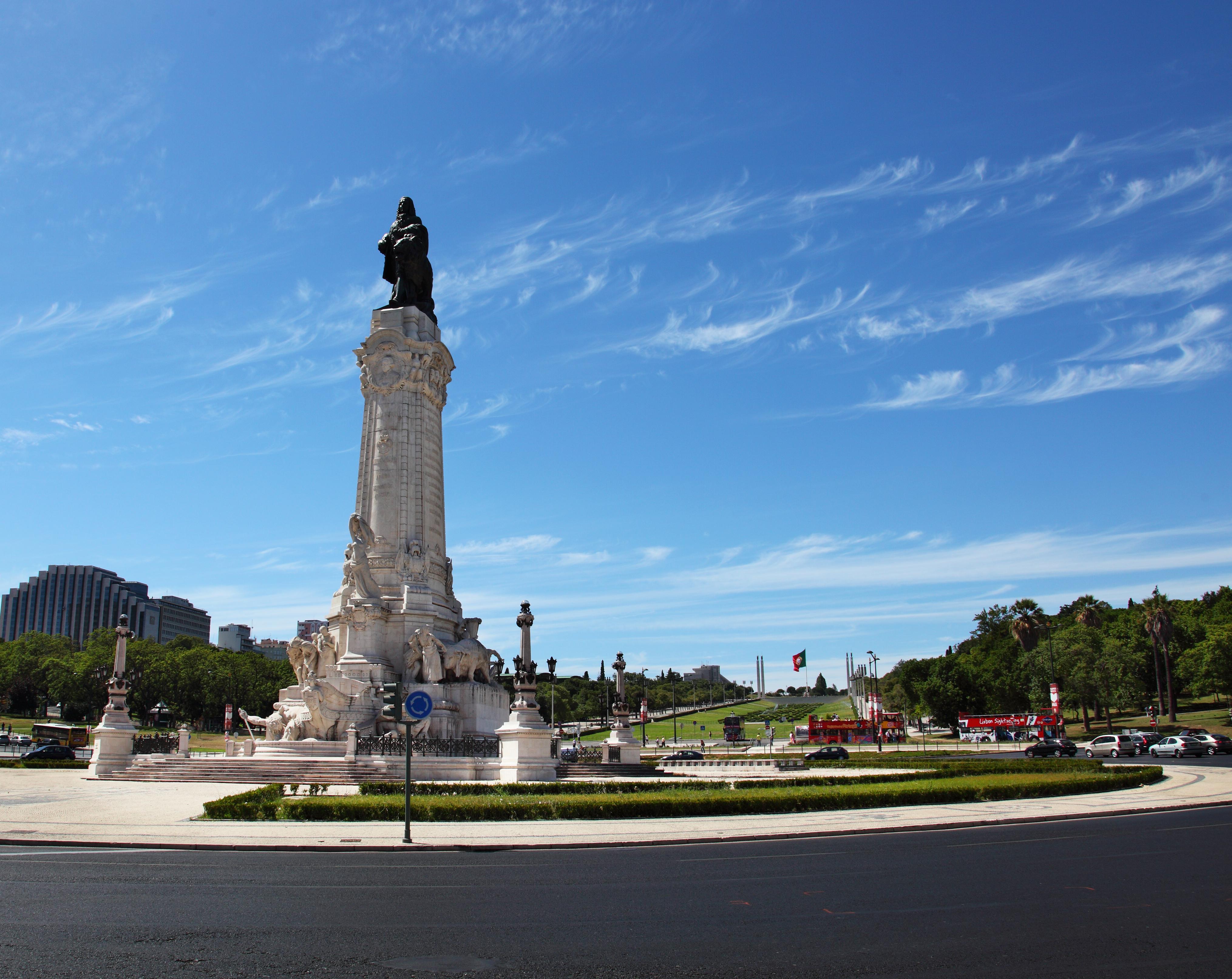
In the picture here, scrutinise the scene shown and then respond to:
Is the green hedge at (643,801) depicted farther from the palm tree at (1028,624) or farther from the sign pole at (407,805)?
the palm tree at (1028,624)

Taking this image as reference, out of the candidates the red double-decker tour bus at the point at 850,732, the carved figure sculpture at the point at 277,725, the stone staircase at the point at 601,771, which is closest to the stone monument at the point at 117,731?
the carved figure sculpture at the point at 277,725

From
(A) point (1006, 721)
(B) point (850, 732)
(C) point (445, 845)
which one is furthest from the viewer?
(B) point (850, 732)

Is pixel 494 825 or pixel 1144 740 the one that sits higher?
pixel 494 825

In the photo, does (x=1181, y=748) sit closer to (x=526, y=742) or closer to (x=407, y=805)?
(x=526, y=742)

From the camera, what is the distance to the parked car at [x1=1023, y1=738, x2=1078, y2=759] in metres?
50.1

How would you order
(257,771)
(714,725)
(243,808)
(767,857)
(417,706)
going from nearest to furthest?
1. (767,857)
2. (417,706)
3. (243,808)
4. (257,771)
5. (714,725)

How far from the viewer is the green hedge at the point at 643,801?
19469 millimetres

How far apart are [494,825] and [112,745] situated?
88.4 ft

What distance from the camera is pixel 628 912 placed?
993 cm

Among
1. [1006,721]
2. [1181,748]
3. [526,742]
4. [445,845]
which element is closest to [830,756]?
[1181,748]

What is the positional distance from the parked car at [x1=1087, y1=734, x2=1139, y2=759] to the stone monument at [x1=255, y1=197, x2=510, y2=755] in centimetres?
3178

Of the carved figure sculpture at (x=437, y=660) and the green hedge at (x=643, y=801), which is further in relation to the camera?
the carved figure sculpture at (x=437, y=660)

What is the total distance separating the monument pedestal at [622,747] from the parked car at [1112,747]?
77.9ft

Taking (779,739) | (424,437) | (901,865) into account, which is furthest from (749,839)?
(779,739)
